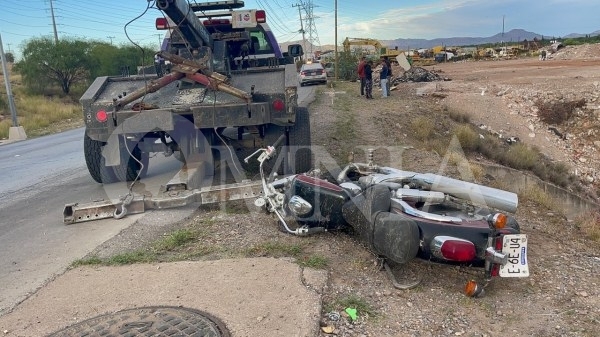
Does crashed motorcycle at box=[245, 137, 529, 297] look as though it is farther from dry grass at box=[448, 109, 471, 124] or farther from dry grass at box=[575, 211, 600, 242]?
dry grass at box=[448, 109, 471, 124]

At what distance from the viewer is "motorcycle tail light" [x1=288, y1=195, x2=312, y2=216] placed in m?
4.54

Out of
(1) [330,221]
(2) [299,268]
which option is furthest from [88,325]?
(1) [330,221]

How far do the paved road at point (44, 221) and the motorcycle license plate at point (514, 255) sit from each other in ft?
11.6

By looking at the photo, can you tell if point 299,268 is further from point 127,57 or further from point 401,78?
point 127,57

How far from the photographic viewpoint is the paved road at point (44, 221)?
4436mm

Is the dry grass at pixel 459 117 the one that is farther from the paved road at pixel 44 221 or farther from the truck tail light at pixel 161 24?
the truck tail light at pixel 161 24

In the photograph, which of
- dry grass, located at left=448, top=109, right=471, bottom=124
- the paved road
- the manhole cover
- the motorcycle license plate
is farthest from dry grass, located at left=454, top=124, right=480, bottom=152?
the manhole cover

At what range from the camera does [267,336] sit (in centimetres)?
309

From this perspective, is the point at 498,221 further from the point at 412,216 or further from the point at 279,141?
the point at 279,141

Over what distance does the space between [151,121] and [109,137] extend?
2.45 feet

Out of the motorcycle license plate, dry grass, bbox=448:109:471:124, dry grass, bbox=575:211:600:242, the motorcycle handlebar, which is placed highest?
the motorcycle handlebar

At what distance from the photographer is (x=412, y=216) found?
3834 mm

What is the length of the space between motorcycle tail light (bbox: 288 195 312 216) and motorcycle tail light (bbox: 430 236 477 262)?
4.13 feet

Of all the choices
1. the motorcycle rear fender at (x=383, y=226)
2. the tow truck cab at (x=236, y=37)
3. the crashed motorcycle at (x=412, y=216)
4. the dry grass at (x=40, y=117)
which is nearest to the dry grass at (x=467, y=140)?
the tow truck cab at (x=236, y=37)
